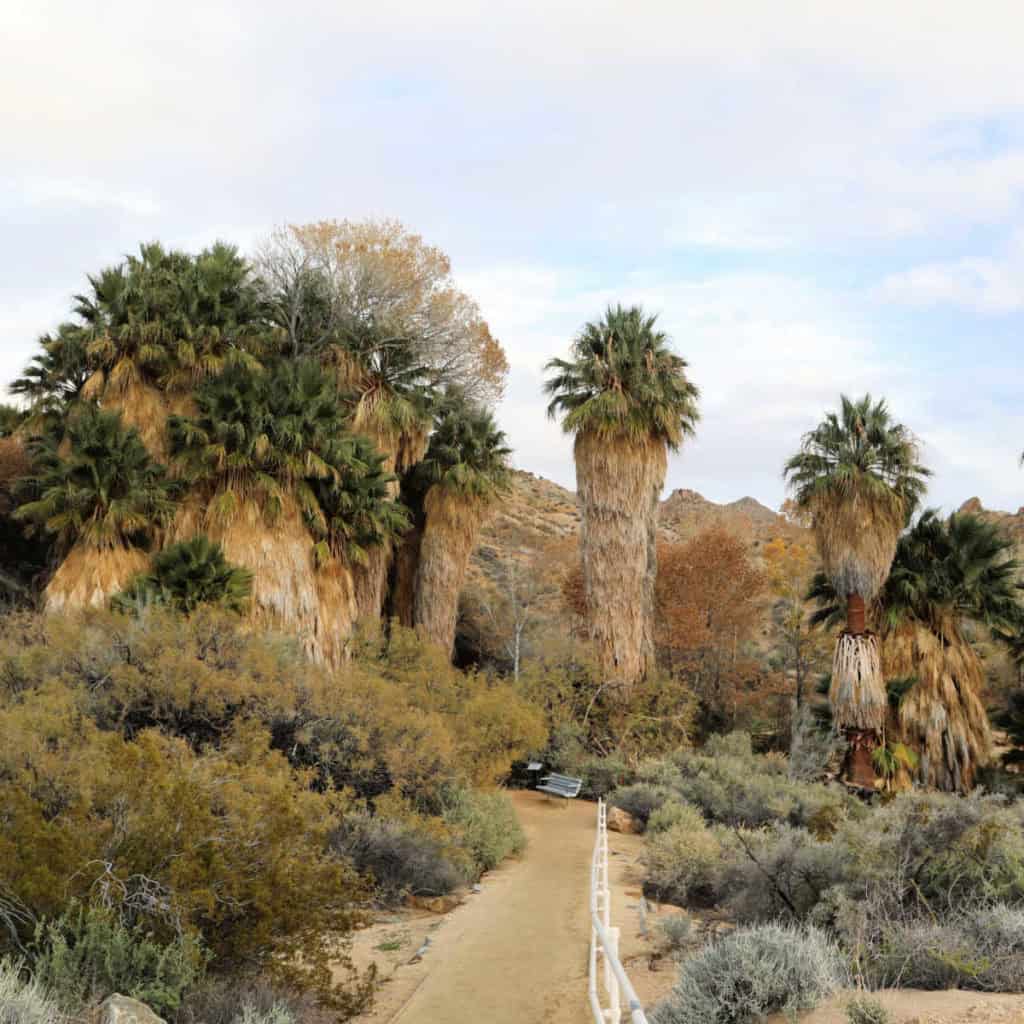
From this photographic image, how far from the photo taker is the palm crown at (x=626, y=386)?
29.1 metres

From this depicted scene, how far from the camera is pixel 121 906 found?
6402 mm

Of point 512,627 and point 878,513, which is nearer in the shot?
point 878,513

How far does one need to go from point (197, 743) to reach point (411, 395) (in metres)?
16.5

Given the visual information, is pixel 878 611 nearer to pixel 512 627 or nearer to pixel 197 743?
pixel 512 627

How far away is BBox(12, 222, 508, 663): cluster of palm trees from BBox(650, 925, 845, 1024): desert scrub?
13.2 meters

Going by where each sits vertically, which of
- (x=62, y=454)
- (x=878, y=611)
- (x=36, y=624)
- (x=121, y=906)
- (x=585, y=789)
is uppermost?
(x=62, y=454)

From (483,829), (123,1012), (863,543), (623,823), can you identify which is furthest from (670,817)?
(123,1012)

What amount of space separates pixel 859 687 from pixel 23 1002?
21709mm

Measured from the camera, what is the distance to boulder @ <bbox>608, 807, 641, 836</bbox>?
20719mm

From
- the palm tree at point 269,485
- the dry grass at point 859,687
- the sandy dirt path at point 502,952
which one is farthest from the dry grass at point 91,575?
the dry grass at point 859,687

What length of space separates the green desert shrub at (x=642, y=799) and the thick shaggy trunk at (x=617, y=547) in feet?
22.0

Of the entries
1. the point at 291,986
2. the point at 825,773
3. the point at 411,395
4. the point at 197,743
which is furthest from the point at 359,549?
the point at 291,986

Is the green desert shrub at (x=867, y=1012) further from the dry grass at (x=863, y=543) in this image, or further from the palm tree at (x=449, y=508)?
the palm tree at (x=449, y=508)

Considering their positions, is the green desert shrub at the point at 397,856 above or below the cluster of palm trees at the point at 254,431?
below
